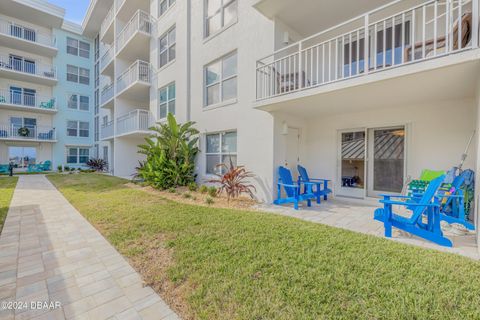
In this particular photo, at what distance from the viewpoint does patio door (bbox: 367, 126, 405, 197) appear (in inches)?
265

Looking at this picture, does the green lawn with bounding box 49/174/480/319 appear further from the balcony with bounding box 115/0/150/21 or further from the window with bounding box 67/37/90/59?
the window with bounding box 67/37/90/59

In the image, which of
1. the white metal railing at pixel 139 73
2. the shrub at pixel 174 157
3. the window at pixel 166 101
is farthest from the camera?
the white metal railing at pixel 139 73

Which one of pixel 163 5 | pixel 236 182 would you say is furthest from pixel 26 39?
pixel 236 182

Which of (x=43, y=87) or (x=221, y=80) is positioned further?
(x=43, y=87)

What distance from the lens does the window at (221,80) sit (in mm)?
8741

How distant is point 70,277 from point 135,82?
12.5m

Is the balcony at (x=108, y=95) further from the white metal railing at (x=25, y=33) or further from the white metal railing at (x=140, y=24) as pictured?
the white metal railing at (x=25, y=33)

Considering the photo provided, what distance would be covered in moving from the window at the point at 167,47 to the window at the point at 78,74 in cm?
1660

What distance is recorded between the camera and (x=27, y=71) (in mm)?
20359

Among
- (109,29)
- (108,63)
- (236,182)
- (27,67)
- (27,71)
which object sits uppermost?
(109,29)

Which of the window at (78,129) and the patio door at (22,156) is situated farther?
the window at (78,129)

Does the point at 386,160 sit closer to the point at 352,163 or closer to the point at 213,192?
the point at 352,163

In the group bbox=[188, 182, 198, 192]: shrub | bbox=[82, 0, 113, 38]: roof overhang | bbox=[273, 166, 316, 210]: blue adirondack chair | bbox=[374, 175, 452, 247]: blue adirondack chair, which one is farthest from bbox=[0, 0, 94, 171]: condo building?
bbox=[374, 175, 452, 247]: blue adirondack chair

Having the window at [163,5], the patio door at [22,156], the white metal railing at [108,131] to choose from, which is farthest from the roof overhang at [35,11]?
the window at [163,5]
